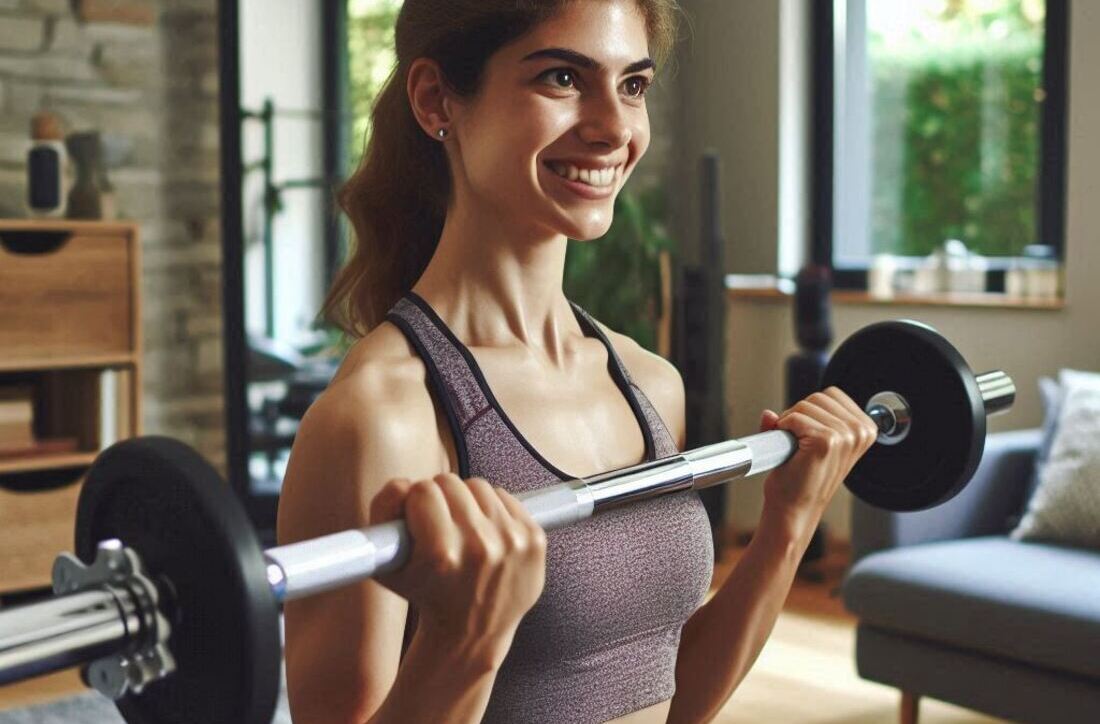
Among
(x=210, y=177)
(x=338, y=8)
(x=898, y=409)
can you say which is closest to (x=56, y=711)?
(x=210, y=177)

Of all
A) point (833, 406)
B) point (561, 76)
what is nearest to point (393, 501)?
point (561, 76)

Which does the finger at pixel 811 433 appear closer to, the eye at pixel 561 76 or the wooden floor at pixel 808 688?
the eye at pixel 561 76

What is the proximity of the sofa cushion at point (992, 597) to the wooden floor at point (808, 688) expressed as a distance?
0.99 feet

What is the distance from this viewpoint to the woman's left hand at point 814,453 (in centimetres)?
102

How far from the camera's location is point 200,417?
394 cm

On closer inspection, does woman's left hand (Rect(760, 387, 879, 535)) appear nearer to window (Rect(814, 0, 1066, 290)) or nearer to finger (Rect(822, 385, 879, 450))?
finger (Rect(822, 385, 879, 450))

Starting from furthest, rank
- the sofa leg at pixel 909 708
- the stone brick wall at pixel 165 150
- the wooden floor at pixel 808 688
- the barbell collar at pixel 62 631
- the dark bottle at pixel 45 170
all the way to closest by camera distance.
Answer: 1. the stone brick wall at pixel 165 150
2. the dark bottle at pixel 45 170
3. the wooden floor at pixel 808 688
4. the sofa leg at pixel 909 708
5. the barbell collar at pixel 62 631

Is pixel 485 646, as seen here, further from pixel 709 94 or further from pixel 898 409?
pixel 709 94

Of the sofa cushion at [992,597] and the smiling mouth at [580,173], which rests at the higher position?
the smiling mouth at [580,173]

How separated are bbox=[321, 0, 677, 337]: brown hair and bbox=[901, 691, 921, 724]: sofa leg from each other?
1963 mm

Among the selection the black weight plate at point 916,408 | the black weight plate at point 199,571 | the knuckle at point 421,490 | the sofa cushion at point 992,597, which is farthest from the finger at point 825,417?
the sofa cushion at point 992,597

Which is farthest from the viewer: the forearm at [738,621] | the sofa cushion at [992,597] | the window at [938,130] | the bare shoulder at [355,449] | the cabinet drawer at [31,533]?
the window at [938,130]

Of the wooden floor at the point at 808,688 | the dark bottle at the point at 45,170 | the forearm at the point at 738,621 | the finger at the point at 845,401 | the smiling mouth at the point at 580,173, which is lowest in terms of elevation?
the wooden floor at the point at 808,688

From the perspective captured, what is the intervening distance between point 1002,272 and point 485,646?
363 cm
